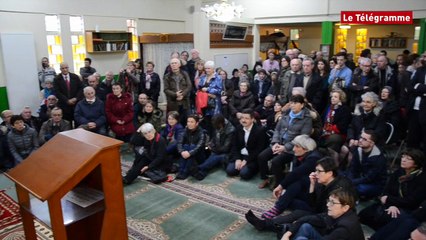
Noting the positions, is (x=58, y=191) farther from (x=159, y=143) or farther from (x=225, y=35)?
(x=225, y=35)

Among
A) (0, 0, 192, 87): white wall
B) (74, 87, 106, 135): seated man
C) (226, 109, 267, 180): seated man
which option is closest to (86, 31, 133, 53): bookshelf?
(0, 0, 192, 87): white wall

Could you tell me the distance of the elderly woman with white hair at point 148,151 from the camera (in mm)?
4840

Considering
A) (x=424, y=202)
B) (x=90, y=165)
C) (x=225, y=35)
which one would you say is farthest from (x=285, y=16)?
(x=90, y=165)

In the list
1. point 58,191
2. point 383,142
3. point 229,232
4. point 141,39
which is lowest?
point 229,232

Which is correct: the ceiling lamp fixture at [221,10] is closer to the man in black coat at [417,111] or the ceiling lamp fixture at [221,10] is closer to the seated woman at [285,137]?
the seated woman at [285,137]

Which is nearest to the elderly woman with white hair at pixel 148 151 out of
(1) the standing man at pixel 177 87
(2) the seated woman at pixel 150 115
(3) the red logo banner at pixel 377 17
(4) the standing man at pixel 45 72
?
(2) the seated woman at pixel 150 115

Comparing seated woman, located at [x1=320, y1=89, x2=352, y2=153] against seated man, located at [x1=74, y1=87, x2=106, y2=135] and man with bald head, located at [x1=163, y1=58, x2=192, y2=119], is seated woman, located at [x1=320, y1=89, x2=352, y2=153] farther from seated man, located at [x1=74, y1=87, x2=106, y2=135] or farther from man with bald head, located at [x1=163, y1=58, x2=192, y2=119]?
seated man, located at [x1=74, y1=87, x2=106, y2=135]

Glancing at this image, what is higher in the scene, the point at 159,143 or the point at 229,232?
the point at 159,143

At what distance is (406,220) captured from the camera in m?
2.79

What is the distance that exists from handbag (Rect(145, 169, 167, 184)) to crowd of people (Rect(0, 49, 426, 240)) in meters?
0.03

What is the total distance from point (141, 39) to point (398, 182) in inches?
317

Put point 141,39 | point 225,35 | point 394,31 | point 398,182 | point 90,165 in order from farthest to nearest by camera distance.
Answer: point 394,31
point 141,39
point 225,35
point 398,182
point 90,165

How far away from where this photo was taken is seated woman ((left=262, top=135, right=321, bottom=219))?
3645 mm

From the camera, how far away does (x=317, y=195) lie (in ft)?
11.1
